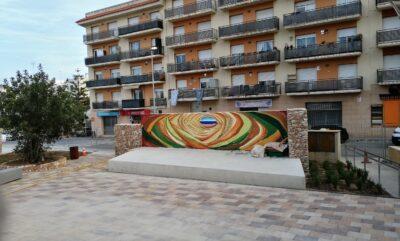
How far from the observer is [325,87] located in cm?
2850

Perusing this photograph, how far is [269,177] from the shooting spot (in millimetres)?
10969

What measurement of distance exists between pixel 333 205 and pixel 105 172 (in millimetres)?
9876

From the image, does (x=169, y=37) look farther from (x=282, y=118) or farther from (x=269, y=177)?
(x=269, y=177)

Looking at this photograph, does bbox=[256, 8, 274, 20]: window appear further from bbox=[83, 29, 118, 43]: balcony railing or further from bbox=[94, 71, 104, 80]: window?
bbox=[94, 71, 104, 80]: window

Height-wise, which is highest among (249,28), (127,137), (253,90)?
(249,28)

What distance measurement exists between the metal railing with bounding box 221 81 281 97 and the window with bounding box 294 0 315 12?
7.00 meters

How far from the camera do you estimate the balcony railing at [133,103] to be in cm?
3988

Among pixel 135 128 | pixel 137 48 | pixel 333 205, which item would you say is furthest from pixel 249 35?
pixel 333 205

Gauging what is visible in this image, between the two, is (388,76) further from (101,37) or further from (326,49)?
(101,37)

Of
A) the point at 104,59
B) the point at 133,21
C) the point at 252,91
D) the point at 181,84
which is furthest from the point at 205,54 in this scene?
the point at 104,59

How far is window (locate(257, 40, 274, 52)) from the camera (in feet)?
104

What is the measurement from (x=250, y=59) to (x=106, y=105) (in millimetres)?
20616

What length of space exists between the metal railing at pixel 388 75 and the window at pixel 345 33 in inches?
155

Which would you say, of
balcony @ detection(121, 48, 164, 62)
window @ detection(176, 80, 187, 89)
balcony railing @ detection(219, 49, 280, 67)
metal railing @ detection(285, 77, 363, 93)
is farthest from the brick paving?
balcony @ detection(121, 48, 164, 62)
